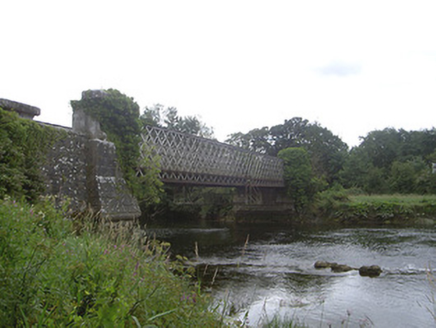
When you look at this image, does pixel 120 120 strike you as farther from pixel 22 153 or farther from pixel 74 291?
pixel 74 291

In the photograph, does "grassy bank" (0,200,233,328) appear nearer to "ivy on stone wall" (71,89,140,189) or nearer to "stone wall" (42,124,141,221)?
"stone wall" (42,124,141,221)

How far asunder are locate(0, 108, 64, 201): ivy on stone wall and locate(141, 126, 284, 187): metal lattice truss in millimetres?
10413

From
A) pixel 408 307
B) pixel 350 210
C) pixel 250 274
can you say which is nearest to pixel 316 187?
pixel 350 210

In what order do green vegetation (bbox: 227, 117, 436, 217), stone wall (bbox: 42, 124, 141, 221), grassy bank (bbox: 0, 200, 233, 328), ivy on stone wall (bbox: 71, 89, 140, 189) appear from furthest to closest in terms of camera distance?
green vegetation (bbox: 227, 117, 436, 217) → ivy on stone wall (bbox: 71, 89, 140, 189) → stone wall (bbox: 42, 124, 141, 221) → grassy bank (bbox: 0, 200, 233, 328)

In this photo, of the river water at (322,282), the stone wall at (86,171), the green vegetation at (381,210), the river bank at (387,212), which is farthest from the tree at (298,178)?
the stone wall at (86,171)

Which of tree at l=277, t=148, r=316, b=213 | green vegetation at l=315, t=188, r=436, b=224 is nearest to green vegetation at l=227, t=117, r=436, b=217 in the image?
tree at l=277, t=148, r=316, b=213

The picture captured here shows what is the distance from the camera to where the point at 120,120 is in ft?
38.9

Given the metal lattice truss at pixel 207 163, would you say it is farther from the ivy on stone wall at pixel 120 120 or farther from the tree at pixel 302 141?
the tree at pixel 302 141

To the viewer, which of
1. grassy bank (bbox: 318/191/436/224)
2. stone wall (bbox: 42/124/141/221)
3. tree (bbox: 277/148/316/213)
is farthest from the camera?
tree (bbox: 277/148/316/213)

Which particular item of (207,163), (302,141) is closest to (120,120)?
(207,163)

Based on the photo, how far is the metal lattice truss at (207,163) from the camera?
2197 cm

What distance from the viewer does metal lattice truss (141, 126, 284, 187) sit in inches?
865

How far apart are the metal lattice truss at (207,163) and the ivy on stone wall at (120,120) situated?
682 cm

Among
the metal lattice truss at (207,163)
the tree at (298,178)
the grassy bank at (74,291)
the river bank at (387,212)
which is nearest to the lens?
the grassy bank at (74,291)
